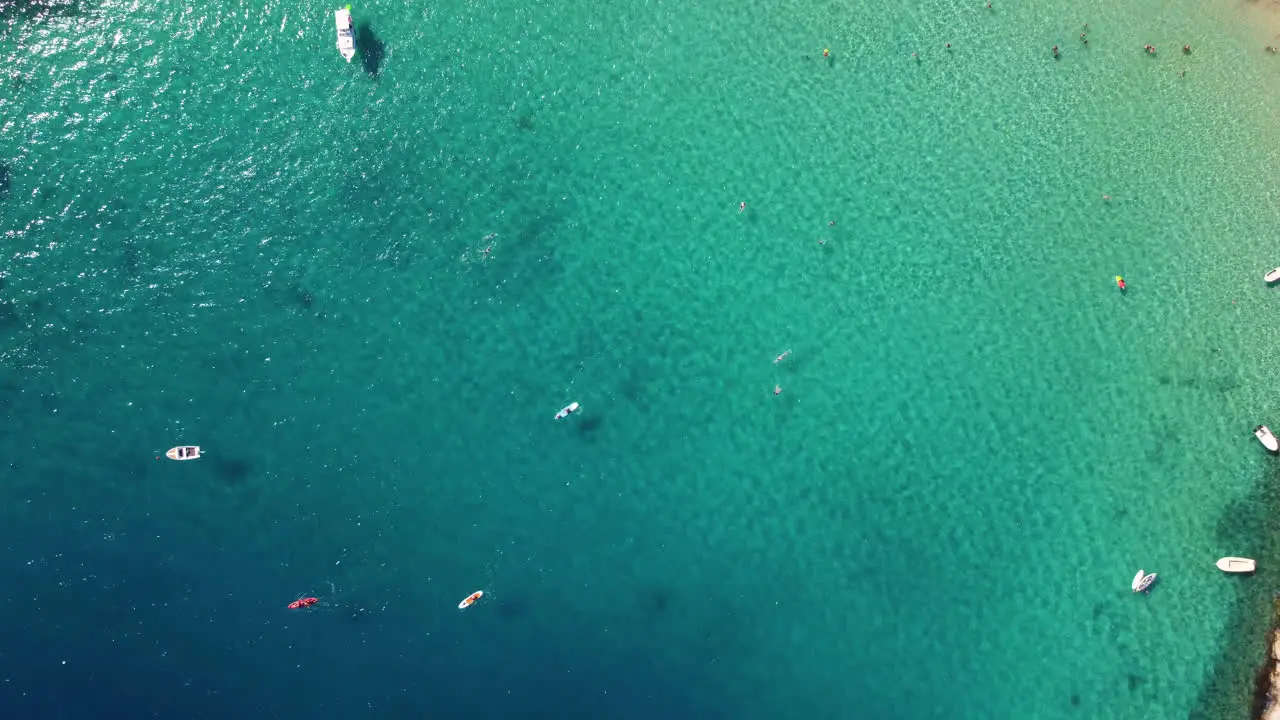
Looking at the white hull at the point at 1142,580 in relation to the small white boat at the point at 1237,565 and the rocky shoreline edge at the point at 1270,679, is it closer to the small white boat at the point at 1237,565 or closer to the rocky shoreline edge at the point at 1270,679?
the small white boat at the point at 1237,565

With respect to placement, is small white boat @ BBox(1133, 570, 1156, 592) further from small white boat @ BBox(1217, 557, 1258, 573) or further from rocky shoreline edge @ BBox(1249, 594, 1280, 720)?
rocky shoreline edge @ BBox(1249, 594, 1280, 720)

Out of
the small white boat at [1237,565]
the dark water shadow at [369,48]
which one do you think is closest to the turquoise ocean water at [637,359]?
the dark water shadow at [369,48]

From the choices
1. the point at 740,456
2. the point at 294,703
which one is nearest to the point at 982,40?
the point at 740,456

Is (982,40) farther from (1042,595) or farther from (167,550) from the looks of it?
(167,550)

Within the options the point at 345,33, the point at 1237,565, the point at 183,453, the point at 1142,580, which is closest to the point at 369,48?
the point at 345,33

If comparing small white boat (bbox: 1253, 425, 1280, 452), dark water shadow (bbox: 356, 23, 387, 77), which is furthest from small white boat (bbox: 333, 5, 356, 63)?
small white boat (bbox: 1253, 425, 1280, 452)

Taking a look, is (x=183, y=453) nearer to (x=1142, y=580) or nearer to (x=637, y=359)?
(x=637, y=359)
